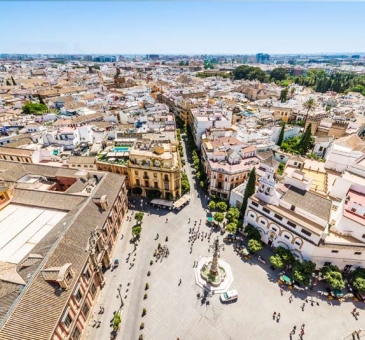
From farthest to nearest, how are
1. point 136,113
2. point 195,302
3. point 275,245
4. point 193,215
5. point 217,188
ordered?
point 136,113
point 217,188
point 193,215
point 275,245
point 195,302

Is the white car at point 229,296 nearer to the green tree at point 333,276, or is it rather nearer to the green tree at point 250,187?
the green tree at point 333,276

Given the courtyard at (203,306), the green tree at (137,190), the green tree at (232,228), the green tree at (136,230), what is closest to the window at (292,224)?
the courtyard at (203,306)

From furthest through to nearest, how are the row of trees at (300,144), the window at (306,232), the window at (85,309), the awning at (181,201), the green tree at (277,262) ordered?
the row of trees at (300,144)
the awning at (181,201)
the green tree at (277,262)
the window at (306,232)
the window at (85,309)

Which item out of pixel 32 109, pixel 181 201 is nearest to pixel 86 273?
pixel 181 201

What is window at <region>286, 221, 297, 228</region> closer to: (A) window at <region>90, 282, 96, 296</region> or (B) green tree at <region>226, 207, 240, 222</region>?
(B) green tree at <region>226, 207, 240, 222</region>

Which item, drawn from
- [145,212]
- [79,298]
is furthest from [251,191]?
[79,298]

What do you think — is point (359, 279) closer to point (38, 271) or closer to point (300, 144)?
point (38, 271)

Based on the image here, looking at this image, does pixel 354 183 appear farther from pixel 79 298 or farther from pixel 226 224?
pixel 79 298
